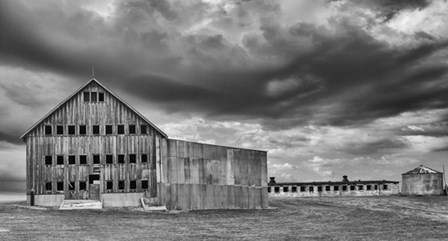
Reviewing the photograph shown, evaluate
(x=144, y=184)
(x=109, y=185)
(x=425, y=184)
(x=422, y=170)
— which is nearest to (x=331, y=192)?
(x=425, y=184)

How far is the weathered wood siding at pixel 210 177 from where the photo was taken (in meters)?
62.9

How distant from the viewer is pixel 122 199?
63594mm

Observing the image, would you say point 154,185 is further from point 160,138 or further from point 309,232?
point 309,232

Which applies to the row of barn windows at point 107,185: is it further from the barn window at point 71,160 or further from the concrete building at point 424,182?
the concrete building at point 424,182

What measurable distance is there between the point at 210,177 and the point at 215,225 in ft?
60.4

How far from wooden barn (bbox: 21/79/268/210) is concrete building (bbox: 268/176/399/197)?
40385 millimetres

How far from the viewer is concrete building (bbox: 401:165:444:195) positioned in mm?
103000

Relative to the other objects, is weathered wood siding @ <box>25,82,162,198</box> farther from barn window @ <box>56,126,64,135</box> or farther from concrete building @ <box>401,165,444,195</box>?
concrete building @ <box>401,165,444,195</box>

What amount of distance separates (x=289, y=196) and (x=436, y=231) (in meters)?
59.4

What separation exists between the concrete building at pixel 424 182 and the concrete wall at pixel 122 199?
57.8 meters

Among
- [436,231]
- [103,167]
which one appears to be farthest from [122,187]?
[436,231]

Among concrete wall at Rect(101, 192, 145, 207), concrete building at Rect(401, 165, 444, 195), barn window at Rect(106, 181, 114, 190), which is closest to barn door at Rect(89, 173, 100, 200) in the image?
concrete wall at Rect(101, 192, 145, 207)

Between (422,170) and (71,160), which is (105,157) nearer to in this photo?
(71,160)

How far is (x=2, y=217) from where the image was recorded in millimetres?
49406
